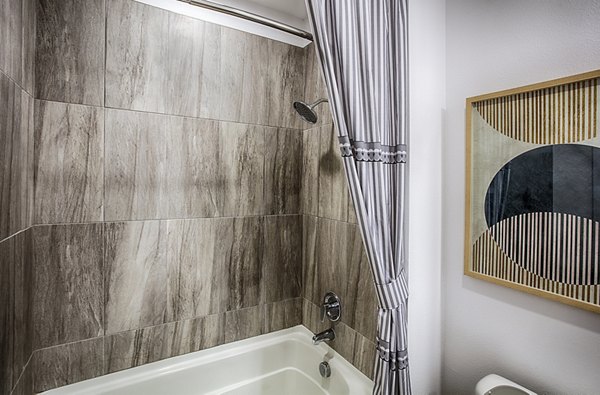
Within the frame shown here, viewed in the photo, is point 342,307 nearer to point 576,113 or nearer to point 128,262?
point 128,262

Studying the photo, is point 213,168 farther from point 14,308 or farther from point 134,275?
point 14,308

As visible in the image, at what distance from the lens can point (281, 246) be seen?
1.81 meters

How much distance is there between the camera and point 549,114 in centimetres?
91

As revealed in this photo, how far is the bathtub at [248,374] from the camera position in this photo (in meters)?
1.36

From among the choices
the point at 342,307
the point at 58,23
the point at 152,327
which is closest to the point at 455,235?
the point at 342,307

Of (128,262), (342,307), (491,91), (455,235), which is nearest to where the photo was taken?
(491,91)

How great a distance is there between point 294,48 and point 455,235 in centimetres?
145

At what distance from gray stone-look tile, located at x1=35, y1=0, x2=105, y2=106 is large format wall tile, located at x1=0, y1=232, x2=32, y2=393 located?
2.10 feet

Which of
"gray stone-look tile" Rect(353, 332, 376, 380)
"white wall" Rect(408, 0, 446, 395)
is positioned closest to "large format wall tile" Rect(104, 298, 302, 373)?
"gray stone-look tile" Rect(353, 332, 376, 380)

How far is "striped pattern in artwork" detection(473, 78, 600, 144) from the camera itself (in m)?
0.83

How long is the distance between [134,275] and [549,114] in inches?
71.2

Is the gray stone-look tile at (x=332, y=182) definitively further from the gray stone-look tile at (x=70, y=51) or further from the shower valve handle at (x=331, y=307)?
the gray stone-look tile at (x=70, y=51)

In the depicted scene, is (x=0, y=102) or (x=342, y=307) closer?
(x=0, y=102)

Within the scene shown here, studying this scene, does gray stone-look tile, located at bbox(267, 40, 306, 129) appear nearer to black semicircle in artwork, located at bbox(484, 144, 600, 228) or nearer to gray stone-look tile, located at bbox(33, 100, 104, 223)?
gray stone-look tile, located at bbox(33, 100, 104, 223)
